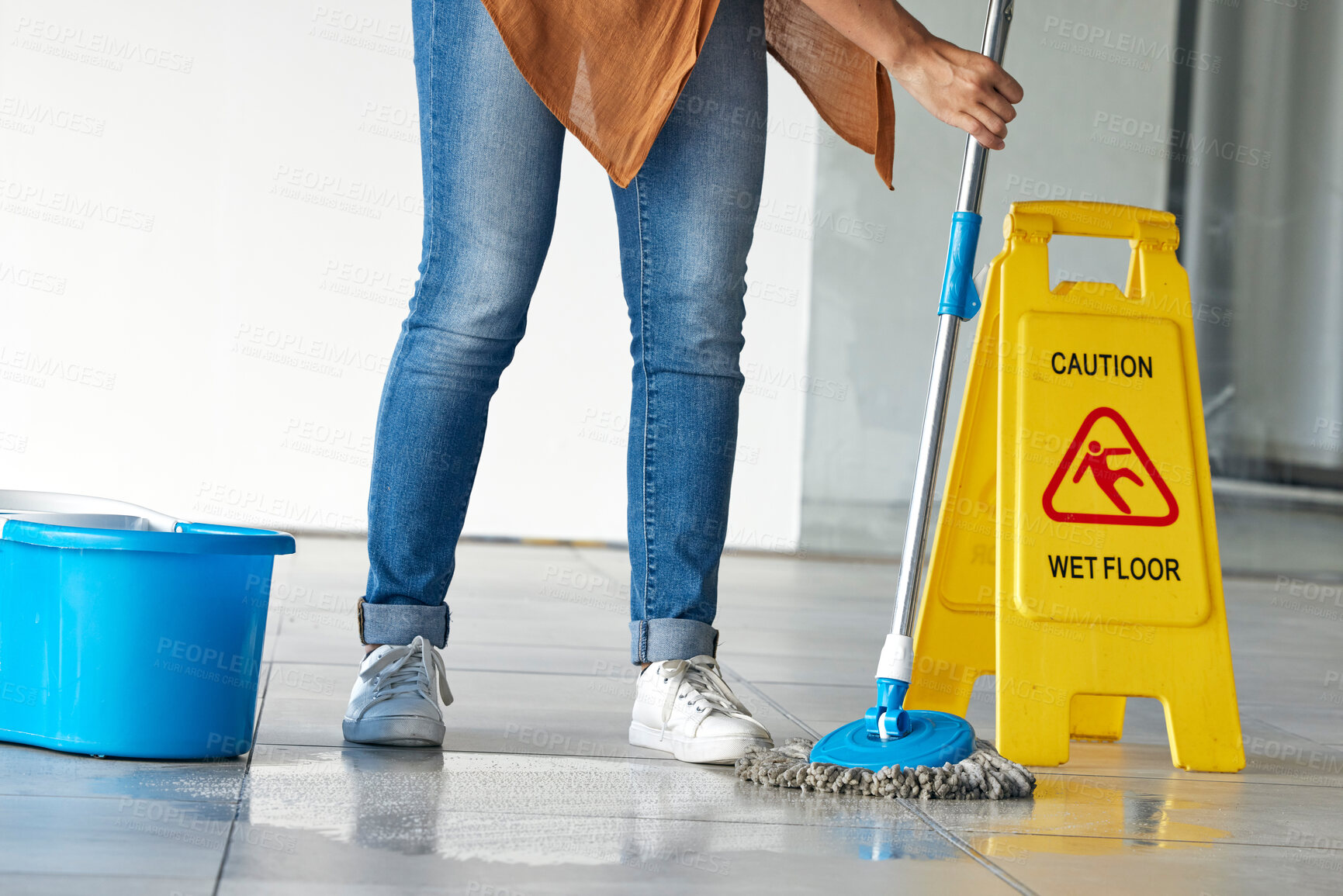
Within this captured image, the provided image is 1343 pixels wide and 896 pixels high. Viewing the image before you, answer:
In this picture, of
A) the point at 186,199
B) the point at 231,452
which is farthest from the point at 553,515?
the point at 186,199

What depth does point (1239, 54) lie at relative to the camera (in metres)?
4.36

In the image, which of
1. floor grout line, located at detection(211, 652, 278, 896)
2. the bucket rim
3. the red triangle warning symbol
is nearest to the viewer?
floor grout line, located at detection(211, 652, 278, 896)

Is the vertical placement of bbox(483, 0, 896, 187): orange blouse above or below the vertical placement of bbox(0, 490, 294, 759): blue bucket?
above

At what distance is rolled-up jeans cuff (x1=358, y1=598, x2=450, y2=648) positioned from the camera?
131 cm

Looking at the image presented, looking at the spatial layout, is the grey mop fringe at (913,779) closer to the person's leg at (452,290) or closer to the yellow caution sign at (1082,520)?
the yellow caution sign at (1082,520)

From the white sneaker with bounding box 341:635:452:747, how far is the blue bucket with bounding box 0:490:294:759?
127mm

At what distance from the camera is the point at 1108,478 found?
57.0 inches

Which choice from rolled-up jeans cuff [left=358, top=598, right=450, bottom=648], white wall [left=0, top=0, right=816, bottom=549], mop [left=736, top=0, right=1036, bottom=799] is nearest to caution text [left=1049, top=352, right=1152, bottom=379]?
mop [left=736, top=0, right=1036, bottom=799]

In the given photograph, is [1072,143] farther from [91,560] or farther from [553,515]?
[91,560]

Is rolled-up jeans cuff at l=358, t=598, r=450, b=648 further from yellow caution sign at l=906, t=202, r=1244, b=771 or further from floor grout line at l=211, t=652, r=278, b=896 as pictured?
yellow caution sign at l=906, t=202, r=1244, b=771

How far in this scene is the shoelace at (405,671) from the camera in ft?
4.16

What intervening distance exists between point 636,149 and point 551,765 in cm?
56

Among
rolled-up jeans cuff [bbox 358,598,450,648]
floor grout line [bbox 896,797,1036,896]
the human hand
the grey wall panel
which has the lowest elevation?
floor grout line [bbox 896,797,1036,896]

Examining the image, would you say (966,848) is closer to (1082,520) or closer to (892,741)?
(892,741)
